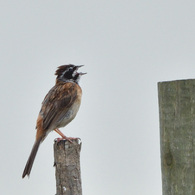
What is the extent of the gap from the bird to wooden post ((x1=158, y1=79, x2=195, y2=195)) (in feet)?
11.9

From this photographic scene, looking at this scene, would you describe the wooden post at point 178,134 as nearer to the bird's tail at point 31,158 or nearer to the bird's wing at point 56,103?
the bird's tail at point 31,158

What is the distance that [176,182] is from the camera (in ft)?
11.5

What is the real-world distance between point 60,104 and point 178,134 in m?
4.79

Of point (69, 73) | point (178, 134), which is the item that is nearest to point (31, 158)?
point (69, 73)

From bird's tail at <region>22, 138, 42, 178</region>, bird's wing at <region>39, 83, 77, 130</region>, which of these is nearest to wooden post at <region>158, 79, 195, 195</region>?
bird's tail at <region>22, 138, 42, 178</region>

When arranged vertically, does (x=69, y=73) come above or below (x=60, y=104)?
above

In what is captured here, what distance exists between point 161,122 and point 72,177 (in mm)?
1694

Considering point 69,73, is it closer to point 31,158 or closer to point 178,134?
point 31,158

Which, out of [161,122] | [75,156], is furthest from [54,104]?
[161,122]

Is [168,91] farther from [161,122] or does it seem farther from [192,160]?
[192,160]

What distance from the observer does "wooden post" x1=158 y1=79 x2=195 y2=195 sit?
135 inches

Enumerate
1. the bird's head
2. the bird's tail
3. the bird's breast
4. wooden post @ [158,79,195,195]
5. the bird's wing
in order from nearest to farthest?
wooden post @ [158,79,195,195] < the bird's tail < the bird's wing < the bird's breast < the bird's head

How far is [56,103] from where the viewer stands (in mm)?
8031

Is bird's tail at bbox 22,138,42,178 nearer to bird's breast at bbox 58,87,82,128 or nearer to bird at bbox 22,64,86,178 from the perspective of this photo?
bird at bbox 22,64,86,178
